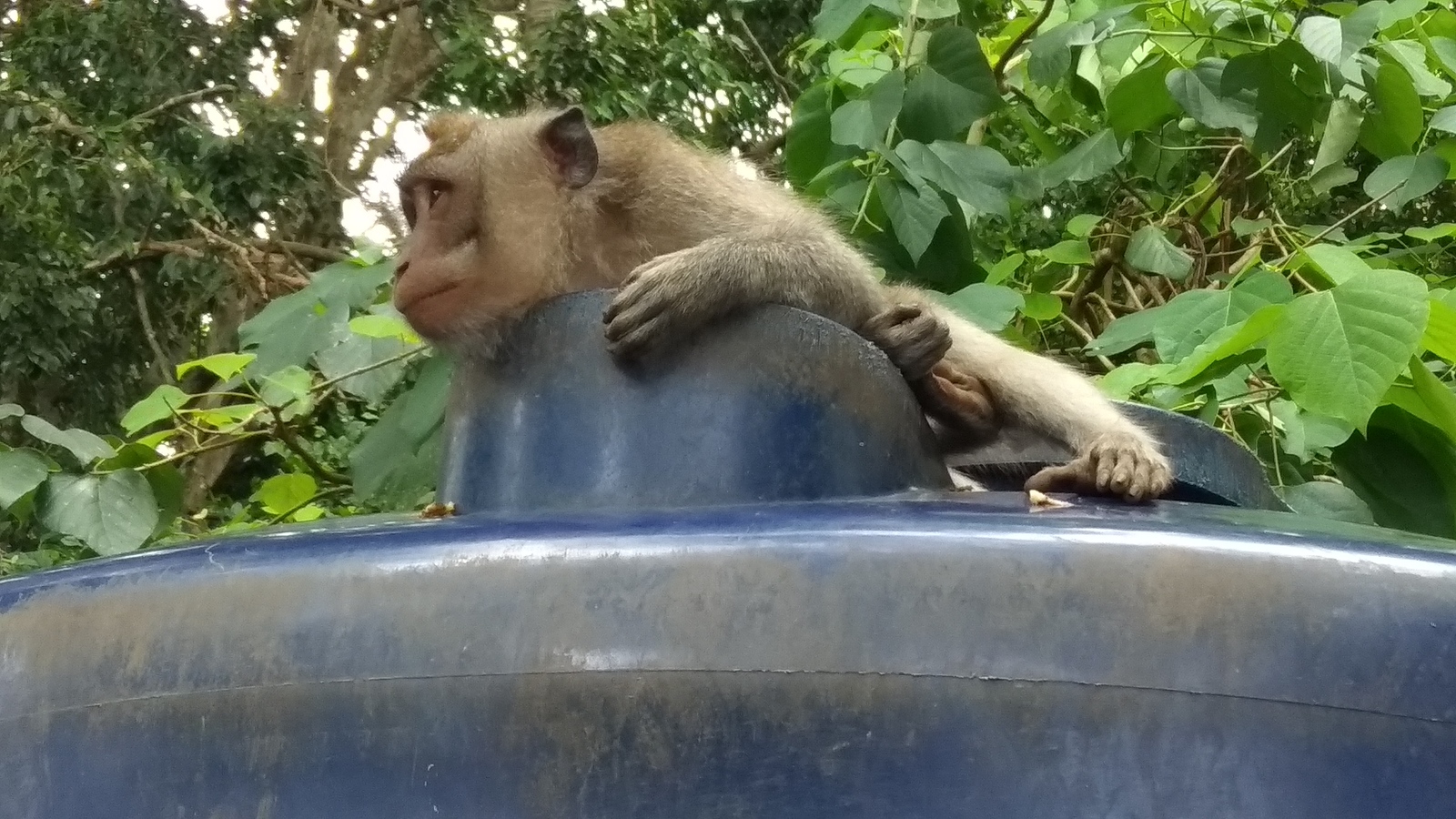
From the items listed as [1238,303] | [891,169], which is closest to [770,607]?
[1238,303]

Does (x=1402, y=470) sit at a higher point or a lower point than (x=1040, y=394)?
lower

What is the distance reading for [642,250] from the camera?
7.28 feet

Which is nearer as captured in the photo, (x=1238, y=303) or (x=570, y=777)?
(x=570, y=777)

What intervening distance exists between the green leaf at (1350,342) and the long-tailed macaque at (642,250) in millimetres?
200

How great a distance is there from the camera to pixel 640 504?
1.20m

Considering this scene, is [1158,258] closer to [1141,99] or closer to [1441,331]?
[1141,99]

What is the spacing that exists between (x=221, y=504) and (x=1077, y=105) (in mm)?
3400

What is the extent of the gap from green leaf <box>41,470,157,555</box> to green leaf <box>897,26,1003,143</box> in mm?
1645

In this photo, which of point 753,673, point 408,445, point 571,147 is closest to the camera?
point 753,673

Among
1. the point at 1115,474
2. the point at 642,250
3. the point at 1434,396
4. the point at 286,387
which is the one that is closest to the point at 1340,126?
the point at 1434,396

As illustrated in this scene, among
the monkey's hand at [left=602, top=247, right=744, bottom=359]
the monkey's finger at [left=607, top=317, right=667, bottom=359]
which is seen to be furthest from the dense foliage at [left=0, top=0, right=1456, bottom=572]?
the monkey's finger at [left=607, top=317, right=667, bottom=359]

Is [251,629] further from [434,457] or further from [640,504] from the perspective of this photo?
[434,457]

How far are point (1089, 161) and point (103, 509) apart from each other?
2138 mm

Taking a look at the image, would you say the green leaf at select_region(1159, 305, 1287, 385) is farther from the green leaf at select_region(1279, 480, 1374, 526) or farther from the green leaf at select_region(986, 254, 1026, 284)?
the green leaf at select_region(986, 254, 1026, 284)
